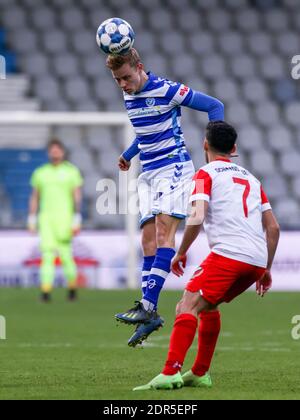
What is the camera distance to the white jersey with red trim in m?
6.66

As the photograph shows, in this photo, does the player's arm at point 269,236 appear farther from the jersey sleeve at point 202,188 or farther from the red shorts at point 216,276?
Answer: the jersey sleeve at point 202,188

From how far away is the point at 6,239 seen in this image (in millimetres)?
17062

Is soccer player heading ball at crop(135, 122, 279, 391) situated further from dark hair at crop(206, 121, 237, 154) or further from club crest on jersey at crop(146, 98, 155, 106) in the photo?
club crest on jersey at crop(146, 98, 155, 106)

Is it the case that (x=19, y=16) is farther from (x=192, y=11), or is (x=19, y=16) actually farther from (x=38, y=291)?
(x=38, y=291)

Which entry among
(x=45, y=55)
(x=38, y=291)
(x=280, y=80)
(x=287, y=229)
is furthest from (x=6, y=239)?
(x=280, y=80)

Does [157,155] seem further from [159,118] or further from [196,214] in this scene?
[196,214]

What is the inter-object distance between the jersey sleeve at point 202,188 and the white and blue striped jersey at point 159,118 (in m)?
1.20

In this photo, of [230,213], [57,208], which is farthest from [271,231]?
[57,208]

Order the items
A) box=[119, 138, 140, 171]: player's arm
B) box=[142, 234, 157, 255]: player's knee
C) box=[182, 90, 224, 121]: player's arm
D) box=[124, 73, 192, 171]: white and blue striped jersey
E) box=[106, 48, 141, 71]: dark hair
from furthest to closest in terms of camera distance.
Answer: box=[119, 138, 140, 171]: player's arm, box=[142, 234, 157, 255]: player's knee, box=[124, 73, 192, 171]: white and blue striped jersey, box=[106, 48, 141, 71]: dark hair, box=[182, 90, 224, 121]: player's arm

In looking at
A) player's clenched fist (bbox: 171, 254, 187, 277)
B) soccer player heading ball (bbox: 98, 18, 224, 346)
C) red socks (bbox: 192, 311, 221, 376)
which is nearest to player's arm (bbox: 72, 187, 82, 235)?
soccer player heading ball (bbox: 98, 18, 224, 346)

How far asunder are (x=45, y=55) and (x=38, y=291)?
6280mm

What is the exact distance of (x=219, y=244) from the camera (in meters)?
6.70

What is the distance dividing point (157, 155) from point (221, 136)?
1.31 metres

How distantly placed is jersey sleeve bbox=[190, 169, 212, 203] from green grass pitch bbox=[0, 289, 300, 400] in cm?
113
